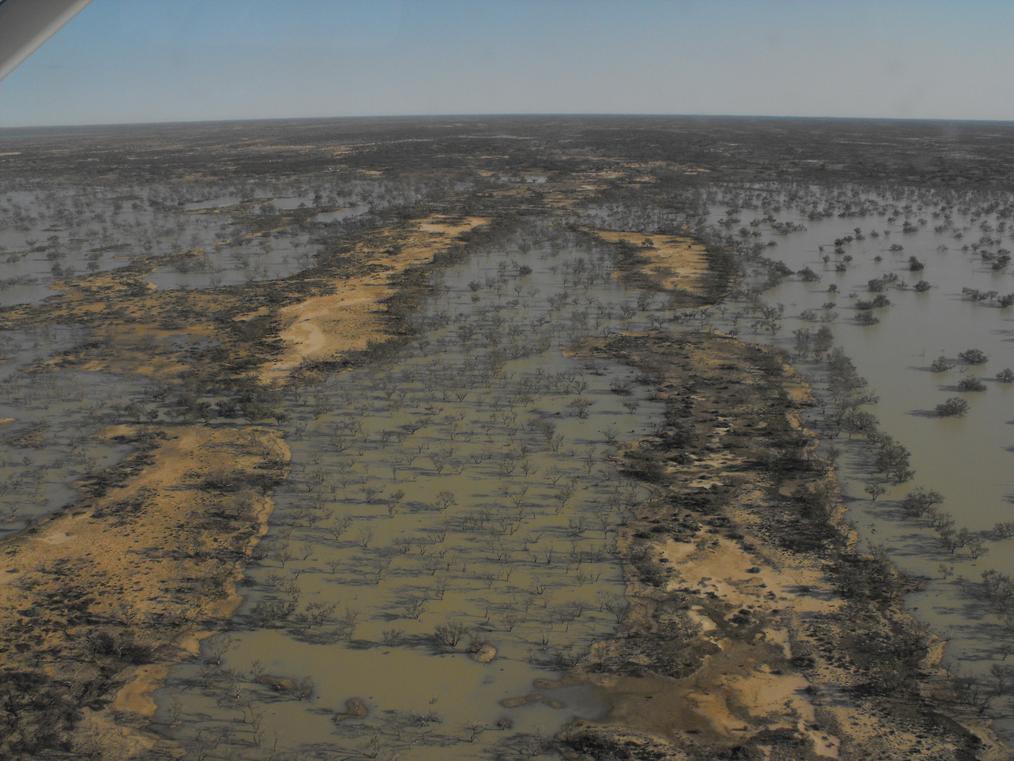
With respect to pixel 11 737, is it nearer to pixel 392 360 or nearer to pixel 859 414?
pixel 392 360

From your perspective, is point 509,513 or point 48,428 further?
point 48,428

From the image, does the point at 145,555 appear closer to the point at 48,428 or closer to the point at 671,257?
the point at 48,428

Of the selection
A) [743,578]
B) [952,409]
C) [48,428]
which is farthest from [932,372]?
[48,428]

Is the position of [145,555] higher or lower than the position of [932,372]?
lower

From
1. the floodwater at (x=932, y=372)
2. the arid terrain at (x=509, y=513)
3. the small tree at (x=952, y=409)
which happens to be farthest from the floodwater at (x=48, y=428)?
the small tree at (x=952, y=409)

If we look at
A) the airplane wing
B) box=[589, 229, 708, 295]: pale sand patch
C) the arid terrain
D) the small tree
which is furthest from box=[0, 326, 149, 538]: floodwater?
box=[589, 229, 708, 295]: pale sand patch

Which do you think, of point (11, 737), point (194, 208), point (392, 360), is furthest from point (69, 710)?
point (194, 208)

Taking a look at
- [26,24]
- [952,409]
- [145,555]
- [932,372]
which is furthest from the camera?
[932,372]
